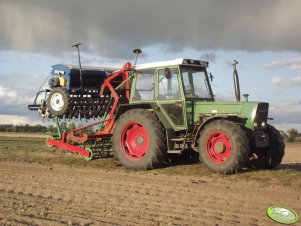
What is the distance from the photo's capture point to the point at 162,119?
10641 millimetres

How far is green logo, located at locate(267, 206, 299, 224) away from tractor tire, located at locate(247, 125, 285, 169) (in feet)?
13.1

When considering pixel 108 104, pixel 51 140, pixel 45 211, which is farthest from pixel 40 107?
pixel 45 211

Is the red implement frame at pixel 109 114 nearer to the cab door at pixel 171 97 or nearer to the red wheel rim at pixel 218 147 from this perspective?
the cab door at pixel 171 97

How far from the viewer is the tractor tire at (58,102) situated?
1226cm

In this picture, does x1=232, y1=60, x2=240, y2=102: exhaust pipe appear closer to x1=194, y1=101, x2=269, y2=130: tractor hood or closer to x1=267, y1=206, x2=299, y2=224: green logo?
x1=194, y1=101, x2=269, y2=130: tractor hood

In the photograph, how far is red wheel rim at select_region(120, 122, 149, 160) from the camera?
10.9 m

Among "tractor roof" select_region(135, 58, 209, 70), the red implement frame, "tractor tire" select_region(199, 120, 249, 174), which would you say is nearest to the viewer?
"tractor tire" select_region(199, 120, 249, 174)

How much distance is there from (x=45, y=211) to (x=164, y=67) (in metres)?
5.54

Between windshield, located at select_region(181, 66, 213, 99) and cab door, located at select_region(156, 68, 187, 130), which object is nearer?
cab door, located at select_region(156, 68, 187, 130)

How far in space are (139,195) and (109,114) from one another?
493 cm

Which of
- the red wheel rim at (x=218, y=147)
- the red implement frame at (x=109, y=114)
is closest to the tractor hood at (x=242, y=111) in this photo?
the red wheel rim at (x=218, y=147)

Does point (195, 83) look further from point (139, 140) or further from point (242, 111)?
point (139, 140)

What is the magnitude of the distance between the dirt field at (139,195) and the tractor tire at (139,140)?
0.34 m

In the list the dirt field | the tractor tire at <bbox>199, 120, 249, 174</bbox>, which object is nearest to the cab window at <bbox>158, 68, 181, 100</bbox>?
the tractor tire at <bbox>199, 120, 249, 174</bbox>
